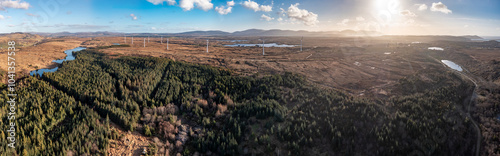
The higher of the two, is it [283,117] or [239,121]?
[283,117]

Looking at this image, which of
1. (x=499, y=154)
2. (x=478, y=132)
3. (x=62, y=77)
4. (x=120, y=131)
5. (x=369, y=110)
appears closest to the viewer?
(x=499, y=154)

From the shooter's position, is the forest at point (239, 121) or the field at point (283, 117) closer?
the forest at point (239, 121)

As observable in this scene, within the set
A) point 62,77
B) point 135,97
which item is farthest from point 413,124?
point 62,77

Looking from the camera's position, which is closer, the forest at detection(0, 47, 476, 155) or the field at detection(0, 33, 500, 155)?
the forest at detection(0, 47, 476, 155)

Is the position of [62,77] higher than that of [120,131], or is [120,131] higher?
[62,77]

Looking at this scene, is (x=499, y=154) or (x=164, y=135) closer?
(x=499, y=154)

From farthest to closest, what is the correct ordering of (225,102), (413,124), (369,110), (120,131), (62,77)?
(62,77)
(225,102)
(369,110)
(120,131)
(413,124)

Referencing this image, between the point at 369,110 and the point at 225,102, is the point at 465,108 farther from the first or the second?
the point at 225,102

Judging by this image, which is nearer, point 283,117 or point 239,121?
point 239,121
